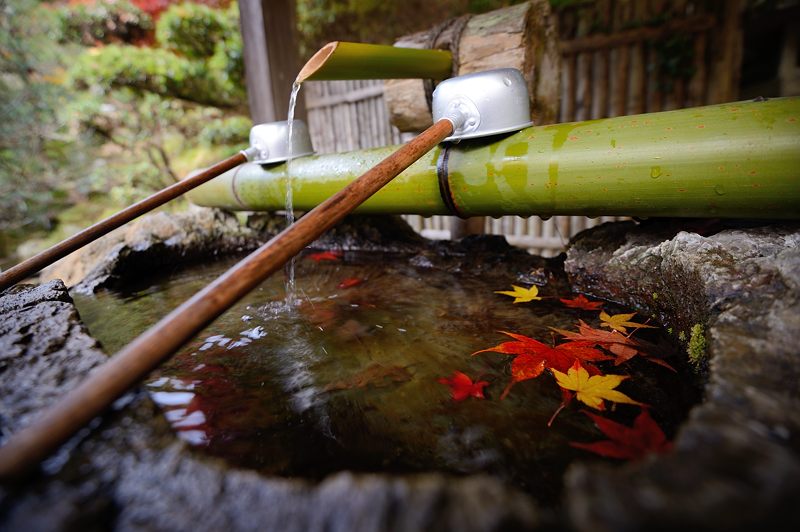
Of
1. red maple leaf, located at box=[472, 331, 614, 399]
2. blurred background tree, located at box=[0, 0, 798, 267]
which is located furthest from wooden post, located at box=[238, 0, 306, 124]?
red maple leaf, located at box=[472, 331, 614, 399]

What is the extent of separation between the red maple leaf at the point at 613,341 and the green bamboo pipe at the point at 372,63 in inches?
60.9

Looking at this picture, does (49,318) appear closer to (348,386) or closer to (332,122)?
(348,386)

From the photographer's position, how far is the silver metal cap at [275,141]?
2.79 meters

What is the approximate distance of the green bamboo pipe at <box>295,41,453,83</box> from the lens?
175cm

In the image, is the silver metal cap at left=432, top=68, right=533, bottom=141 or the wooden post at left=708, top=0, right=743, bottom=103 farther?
the wooden post at left=708, top=0, right=743, bottom=103

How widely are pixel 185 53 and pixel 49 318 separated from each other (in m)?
6.58

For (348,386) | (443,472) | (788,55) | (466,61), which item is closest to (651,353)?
(443,472)

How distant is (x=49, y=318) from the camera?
4.18 ft

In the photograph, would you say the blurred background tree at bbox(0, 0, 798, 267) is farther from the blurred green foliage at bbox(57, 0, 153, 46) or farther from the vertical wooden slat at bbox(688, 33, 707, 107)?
the vertical wooden slat at bbox(688, 33, 707, 107)

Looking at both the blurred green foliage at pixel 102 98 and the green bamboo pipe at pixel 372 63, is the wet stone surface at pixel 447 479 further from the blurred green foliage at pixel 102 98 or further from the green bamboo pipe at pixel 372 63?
the blurred green foliage at pixel 102 98

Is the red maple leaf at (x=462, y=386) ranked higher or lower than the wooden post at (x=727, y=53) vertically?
lower

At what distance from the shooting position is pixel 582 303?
6.32 feet

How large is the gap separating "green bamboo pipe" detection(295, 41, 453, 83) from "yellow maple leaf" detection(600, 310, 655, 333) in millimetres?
1652

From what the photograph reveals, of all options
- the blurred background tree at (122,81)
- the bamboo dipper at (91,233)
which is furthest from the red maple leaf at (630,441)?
the blurred background tree at (122,81)
